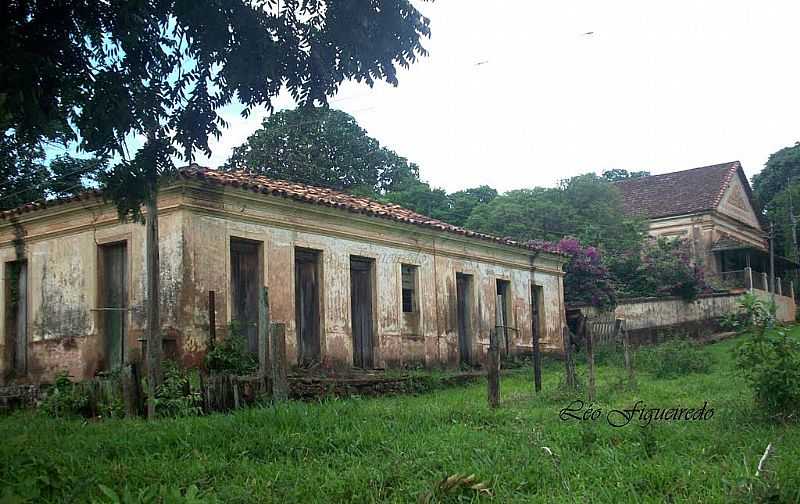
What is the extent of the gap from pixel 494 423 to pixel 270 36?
444cm

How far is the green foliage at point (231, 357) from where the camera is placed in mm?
11812

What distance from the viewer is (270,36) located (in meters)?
7.52

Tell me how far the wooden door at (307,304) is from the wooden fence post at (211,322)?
6.69 ft

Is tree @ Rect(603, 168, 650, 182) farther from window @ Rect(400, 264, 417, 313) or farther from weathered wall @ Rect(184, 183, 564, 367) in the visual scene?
window @ Rect(400, 264, 417, 313)

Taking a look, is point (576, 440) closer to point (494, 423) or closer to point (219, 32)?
point (494, 423)

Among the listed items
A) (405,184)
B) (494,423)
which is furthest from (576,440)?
(405,184)

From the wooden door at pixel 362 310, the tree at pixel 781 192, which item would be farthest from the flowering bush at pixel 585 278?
the tree at pixel 781 192

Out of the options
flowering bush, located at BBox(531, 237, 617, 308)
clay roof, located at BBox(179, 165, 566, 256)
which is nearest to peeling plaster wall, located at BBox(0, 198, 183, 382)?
clay roof, located at BBox(179, 165, 566, 256)

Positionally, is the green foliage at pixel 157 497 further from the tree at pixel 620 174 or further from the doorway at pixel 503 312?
the tree at pixel 620 174

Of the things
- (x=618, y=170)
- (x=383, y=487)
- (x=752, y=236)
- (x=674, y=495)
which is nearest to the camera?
(x=674, y=495)

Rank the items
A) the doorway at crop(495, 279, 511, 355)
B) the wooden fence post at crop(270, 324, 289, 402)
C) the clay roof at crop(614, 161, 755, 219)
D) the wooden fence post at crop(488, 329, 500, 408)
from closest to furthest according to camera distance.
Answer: the wooden fence post at crop(270, 324, 289, 402) < the wooden fence post at crop(488, 329, 500, 408) < the doorway at crop(495, 279, 511, 355) < the clay roof at crop(614, 161, 755, 219)

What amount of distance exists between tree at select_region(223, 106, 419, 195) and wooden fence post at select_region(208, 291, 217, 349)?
1685cm

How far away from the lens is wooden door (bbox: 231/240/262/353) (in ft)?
43.2

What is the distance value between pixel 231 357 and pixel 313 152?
730 inches
